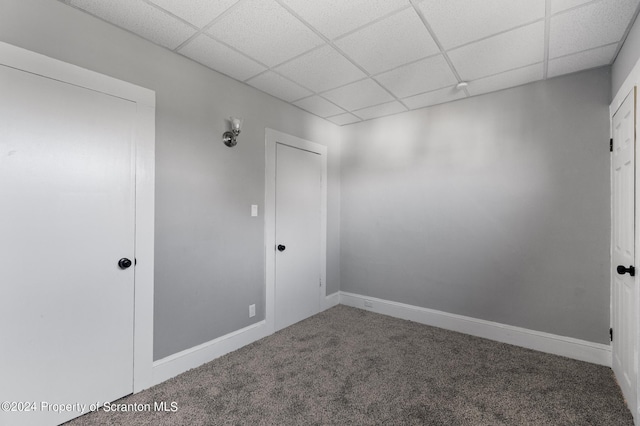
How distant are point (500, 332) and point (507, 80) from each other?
2.53 metres

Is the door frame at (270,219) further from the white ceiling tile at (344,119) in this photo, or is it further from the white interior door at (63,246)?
the white interior door at (63,246)

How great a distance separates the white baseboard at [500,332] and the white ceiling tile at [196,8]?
11.5 feet

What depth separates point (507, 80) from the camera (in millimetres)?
2752

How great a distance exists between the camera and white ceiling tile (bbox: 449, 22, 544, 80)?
2.06 m

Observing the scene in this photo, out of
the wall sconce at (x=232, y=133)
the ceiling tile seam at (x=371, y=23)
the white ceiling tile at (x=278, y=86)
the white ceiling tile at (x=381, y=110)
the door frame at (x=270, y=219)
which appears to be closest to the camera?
the ceiling tile seam at (x=371, y=23)

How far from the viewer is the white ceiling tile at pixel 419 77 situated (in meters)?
2.49

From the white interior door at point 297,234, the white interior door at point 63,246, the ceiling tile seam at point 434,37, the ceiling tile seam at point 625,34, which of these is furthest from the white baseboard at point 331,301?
the ceiling tile seam at point 625,34

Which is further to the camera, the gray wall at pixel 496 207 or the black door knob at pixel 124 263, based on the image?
the gray wall at pixel 496 207

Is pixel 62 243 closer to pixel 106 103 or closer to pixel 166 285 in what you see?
pixel 166 285

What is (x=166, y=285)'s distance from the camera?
90.3 inches

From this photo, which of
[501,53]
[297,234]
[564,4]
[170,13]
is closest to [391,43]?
[501,53]

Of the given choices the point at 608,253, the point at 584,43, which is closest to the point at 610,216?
the point at 608,253

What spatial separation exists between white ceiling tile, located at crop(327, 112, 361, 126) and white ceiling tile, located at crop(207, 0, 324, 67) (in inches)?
58.9

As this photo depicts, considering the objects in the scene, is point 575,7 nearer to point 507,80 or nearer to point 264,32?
→ point 507,80
